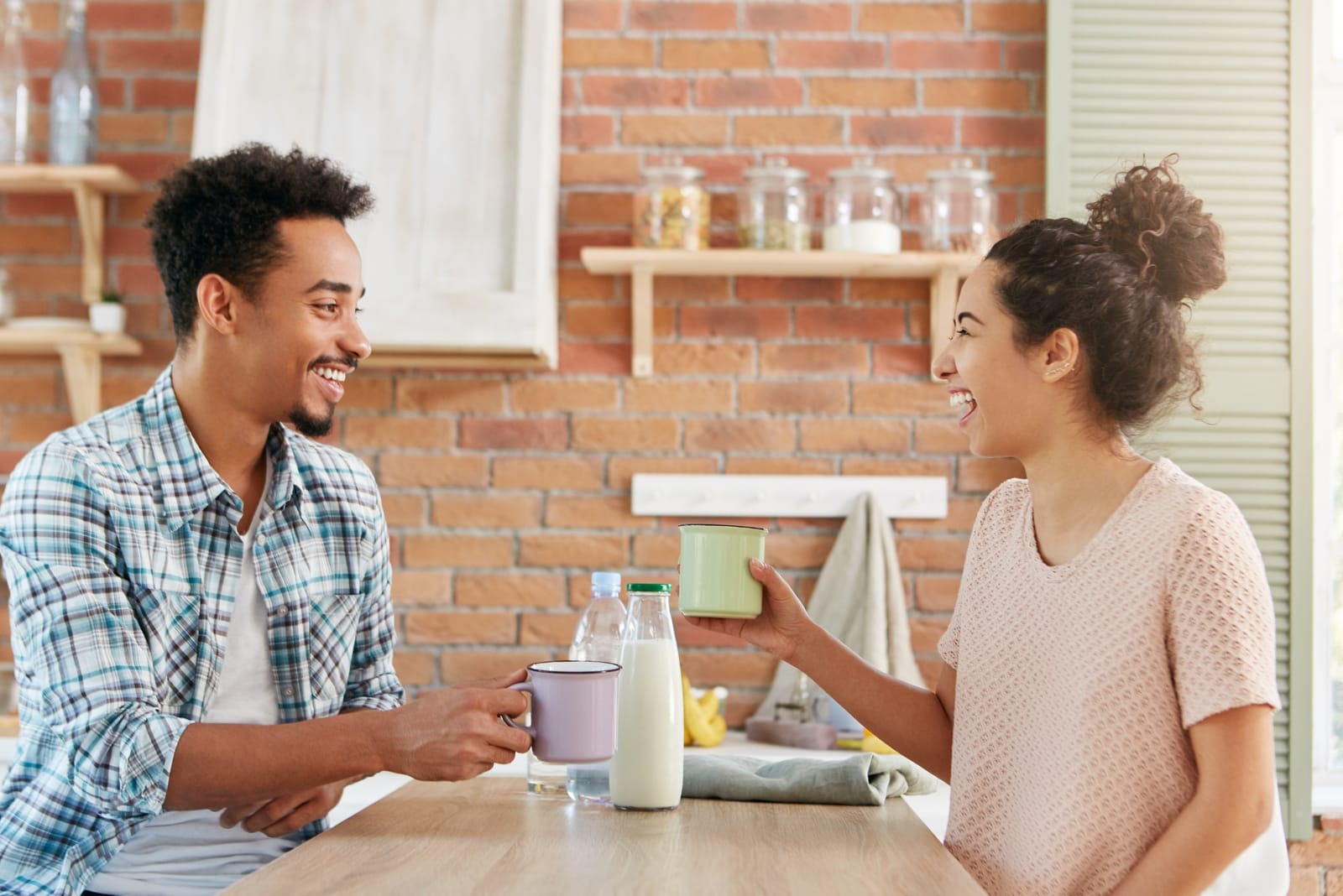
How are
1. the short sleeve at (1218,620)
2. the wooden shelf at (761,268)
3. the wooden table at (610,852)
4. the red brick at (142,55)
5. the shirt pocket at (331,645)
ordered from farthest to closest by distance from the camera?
the red brick at (142,55) < the wooden shelf at (761,268) < the shirt pocket at (331,645) < the short sleeve at (1218,620) < the wooden table at (610,852)

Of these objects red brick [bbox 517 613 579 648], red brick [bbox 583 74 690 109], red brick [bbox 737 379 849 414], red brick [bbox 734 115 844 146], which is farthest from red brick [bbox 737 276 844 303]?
red brick [bbox 517 613 579 648]

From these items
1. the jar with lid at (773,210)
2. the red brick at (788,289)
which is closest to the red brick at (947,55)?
the jar with lid at (773,210)

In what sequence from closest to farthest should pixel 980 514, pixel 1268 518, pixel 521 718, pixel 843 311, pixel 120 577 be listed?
pixel 521 718 → pixel 120 577 → pixel 980 514 → pixel 1268 518 → pixel 843 311

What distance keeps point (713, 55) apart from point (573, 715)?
5.71 ft

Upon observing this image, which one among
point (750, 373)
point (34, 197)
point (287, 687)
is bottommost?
point (287, 687)

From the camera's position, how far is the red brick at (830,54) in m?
2.51

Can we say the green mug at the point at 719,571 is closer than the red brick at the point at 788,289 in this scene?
Yes

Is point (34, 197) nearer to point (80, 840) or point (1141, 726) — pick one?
point (80, 840)

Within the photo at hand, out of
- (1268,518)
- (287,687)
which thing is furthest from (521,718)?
(1268,518)

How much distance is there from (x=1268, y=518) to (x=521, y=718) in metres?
1.69

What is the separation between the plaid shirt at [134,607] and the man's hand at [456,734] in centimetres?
24

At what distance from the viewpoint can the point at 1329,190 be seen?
8.21 ft

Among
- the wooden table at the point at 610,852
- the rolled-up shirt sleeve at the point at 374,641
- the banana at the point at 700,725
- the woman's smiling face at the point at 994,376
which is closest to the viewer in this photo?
the wooden table at the point at 610,852

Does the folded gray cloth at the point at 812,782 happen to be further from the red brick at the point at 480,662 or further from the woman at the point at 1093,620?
the red brick at the point at 480,662
